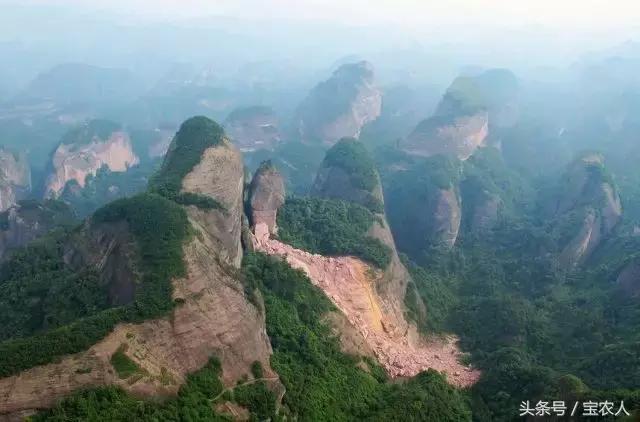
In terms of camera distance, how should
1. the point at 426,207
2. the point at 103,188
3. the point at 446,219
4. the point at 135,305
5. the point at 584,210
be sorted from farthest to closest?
the point at 103,188 < the point at 426,207 < the point at 446,219 < the point at 584,210 < the point at 135,305

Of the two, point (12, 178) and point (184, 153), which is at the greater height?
point (184, 153)

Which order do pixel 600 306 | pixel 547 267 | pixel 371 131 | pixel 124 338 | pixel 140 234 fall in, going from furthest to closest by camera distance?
pixel 371 131 < pixel 547 267 < pixel 600 306 < pixel 140 234 < pixel 124 338

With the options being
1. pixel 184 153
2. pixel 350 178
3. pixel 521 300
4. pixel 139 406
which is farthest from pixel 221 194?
pixel 521 300

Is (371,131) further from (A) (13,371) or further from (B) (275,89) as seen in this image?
(A) (13,371)

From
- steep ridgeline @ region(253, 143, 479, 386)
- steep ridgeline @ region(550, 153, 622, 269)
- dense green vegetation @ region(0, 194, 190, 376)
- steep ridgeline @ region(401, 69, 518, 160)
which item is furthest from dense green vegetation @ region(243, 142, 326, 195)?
dense green vegetation @ region(0, 194, 190, 376)

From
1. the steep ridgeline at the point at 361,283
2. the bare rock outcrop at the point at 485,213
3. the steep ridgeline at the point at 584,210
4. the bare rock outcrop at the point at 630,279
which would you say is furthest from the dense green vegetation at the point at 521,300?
the steep ridgeline at the point at 361,283

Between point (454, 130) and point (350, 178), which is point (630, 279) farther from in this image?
point (454, 130)

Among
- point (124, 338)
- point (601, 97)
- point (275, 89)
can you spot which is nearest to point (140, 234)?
point (124, 338)

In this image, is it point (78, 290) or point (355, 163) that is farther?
point (355, 163)

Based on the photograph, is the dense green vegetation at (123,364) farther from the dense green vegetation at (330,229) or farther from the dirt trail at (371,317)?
the dense green vegetation at (330,229)
